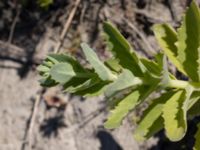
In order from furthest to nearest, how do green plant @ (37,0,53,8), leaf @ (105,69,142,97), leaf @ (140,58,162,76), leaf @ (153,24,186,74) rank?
green plant @ (37,0,53,8)
leaf @ (153,24,186,74)
leaf @ (140,58,162,76)
leaf @ (105,69,142,97)

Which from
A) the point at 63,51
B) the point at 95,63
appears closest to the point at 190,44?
the point at 95,63

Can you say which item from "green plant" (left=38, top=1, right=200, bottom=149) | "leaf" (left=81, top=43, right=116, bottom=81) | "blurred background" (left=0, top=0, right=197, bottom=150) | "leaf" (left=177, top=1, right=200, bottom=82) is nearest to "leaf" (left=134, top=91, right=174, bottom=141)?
"green plant" (left=38, top=1, right=200, bottom=149)

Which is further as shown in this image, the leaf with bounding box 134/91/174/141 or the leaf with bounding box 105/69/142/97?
the leaf with bounding box 134/91/174/141

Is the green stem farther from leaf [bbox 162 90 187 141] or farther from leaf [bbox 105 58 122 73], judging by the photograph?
leaf [bbox 105 58 122 73]

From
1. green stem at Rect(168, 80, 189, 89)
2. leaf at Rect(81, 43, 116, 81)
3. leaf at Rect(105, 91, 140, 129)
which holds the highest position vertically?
leaf at Rect(81, 43, 116, 81)

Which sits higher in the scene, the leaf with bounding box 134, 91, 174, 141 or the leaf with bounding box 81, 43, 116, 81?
the leaf with bounding box 81, 43, 116, 81

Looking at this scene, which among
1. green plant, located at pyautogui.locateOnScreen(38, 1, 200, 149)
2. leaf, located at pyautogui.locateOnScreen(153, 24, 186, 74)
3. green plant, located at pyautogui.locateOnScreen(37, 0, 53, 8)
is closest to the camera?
green plant, located at pyautogui.locateOnScreen(38, 1, 200, 149)

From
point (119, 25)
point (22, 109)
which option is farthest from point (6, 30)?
point (119, 25)
